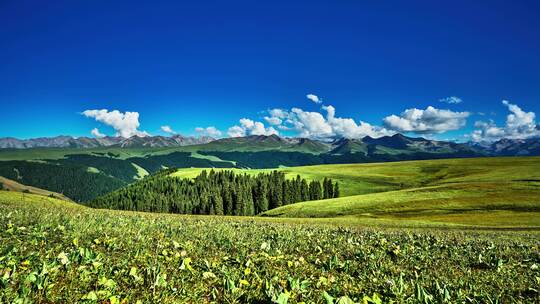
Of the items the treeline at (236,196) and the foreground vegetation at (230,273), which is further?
the treeline at (236,196)

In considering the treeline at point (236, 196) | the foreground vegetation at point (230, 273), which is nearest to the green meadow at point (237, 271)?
the foreground vegetation at point (230, 273)

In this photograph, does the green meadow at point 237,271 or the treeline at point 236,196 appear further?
the treeline at point 236,196

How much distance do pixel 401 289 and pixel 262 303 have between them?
11.1ft

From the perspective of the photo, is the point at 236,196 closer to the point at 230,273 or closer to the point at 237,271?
the point at 237,271

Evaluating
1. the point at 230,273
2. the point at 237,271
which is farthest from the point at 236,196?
the point at 230,273

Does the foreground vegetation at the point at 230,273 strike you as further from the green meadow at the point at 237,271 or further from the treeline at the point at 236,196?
the treeline at the point at 236,196

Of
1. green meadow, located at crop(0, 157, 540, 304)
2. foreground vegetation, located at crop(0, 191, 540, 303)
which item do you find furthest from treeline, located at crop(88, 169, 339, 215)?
foreground vegetation, located at crop(0, 191, 540, 303)

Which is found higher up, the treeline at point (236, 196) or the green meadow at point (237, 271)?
the green meadow at point (237, 271)

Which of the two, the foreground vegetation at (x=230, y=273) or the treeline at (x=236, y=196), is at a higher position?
the foreground vegetation at (x=230, y=273)

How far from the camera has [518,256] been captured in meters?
14.7

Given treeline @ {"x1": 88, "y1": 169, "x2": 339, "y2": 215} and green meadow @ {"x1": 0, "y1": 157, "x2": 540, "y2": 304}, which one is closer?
green meadow @ {"x1": 0, "y1": 157, "x2": 540, "y2": 304}

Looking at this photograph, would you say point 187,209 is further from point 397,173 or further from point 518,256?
point 518,256

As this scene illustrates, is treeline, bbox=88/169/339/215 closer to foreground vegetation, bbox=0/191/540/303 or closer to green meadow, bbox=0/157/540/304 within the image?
green meadow, bbox=0/157/540/304

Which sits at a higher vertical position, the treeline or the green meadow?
the green meadow
